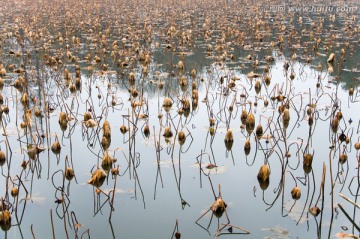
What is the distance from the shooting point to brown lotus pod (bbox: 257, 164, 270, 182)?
3.58 m

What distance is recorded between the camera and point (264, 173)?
11.8 feet

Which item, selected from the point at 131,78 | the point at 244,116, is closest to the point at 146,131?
the point at 244,116

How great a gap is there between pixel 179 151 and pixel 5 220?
6.49 ft

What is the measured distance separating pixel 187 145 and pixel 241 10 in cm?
1524

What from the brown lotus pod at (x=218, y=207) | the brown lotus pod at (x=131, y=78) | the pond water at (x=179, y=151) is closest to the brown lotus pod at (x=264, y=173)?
the pond water at (x=179, y=151)

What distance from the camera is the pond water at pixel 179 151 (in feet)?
10.5

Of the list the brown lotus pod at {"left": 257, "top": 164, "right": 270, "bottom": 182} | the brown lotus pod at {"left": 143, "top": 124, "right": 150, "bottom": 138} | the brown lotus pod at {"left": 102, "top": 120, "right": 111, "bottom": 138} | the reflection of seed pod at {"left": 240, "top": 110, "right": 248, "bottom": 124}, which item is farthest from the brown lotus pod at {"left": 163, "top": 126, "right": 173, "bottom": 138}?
the brown lotus pod at {"left": 257, "top": 164, "right": 270, "bottom": 182}

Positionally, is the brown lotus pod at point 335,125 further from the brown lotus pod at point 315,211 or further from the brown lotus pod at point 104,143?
the brown lotus pod at point 104,143

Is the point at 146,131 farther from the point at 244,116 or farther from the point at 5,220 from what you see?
the point at 5,220

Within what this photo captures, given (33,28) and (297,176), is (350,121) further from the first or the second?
(33,28)

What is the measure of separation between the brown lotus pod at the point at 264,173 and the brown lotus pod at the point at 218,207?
0.62 meters

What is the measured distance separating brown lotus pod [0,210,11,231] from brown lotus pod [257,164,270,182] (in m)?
2.07

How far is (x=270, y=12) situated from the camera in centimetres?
1817

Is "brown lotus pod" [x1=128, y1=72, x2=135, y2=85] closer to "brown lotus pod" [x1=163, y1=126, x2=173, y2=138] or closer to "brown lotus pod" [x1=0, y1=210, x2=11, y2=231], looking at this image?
"brown lotus pod" [x1=163, y1=126, x2=173, y2=138]
